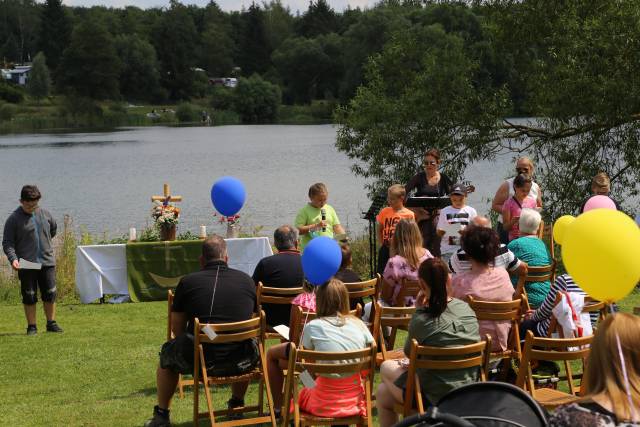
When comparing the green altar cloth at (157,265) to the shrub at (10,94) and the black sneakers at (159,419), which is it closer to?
the black sneakers at (159,419)

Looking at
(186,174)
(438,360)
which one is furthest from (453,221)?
(186,174)

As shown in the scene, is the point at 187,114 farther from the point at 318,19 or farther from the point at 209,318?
the point at 209,318

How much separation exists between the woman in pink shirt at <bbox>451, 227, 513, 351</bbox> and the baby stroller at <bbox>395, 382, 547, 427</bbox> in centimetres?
287

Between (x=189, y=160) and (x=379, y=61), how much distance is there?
28226 millimetres

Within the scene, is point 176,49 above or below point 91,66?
above

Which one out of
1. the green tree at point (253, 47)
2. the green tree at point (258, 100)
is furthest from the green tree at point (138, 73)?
the green tree at point (253, 47)

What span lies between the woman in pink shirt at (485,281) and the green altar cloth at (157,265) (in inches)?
252

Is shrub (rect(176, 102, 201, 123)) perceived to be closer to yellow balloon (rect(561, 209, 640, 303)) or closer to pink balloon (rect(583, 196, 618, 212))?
pink balloon (rect(583, 196, 618, 212))

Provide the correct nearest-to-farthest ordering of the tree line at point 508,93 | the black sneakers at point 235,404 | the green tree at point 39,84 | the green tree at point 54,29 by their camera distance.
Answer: the black sneakers at point 235,404
the tree line at point 508,93
the green tree at point 39,84
the green tree at point 54,29

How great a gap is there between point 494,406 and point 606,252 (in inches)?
50.7

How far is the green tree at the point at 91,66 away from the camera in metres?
89.3

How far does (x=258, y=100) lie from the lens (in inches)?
3228

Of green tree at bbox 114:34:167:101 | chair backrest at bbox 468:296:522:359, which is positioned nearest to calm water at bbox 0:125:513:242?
chair backrest at bbox 468:296:522:359

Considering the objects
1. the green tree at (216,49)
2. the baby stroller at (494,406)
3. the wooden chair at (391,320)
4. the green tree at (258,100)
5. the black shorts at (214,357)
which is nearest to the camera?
the baby stroller at (494,406)
